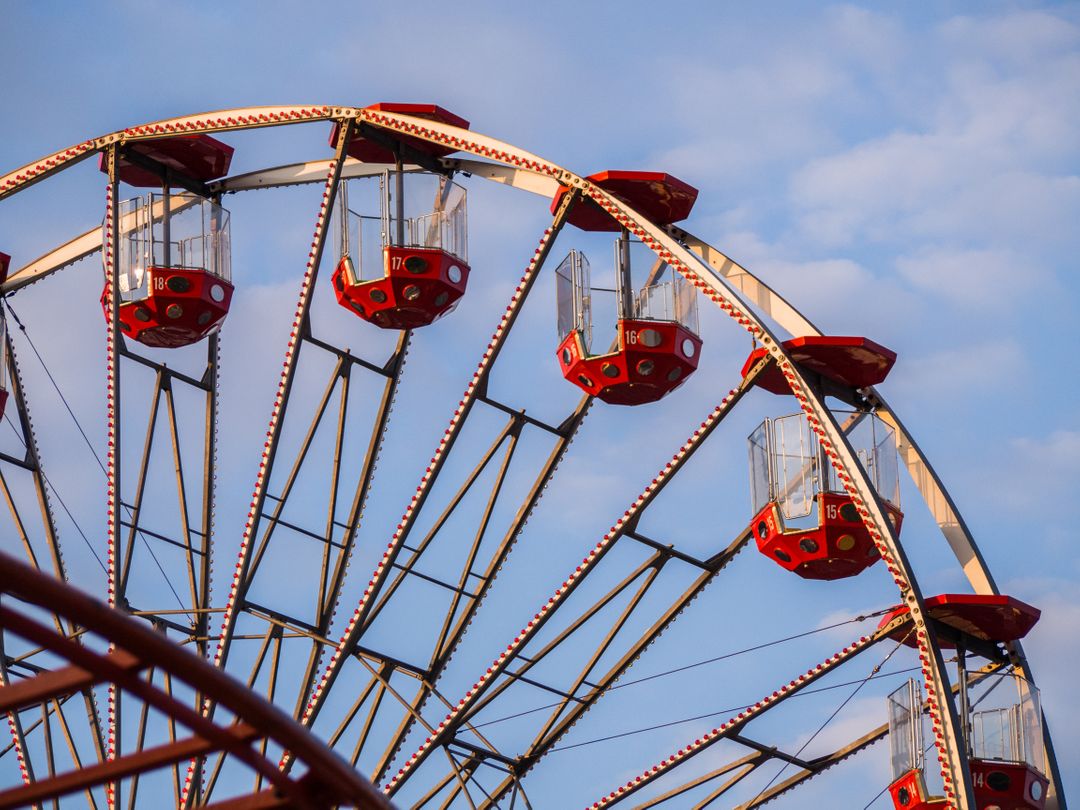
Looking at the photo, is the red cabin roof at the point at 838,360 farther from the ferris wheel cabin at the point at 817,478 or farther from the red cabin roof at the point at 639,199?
the red cabin roof at the point at 639,199

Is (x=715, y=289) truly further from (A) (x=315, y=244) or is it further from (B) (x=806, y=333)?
(A) (x=315, y=244)

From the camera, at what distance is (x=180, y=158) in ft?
89.1

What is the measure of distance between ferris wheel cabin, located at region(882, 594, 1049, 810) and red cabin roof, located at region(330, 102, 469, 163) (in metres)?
8.14

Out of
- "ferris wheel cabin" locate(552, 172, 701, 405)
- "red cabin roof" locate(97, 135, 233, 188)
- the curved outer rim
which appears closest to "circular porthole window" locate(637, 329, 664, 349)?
"ferris wheel cabin" locate(552, 172, 701, 405)

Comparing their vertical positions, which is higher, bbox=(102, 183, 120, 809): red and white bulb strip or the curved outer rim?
bbox=(102, 183, 120, 809): red and white bulb strip

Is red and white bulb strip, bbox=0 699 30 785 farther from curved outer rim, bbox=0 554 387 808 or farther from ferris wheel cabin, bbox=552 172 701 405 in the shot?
curved outer rim, bbox=0 554 387 808

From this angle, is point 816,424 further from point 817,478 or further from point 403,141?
point 403,141

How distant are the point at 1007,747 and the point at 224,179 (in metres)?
12.7

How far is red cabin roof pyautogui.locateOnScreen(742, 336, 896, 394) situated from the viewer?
21.8m

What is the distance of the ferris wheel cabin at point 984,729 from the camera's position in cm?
2128

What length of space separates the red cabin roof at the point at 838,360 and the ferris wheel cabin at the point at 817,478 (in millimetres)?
11

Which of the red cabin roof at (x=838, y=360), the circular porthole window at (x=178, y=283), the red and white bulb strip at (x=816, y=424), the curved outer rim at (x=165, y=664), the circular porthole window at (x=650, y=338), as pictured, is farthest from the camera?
the circular porthole window at (x=178, y=283)

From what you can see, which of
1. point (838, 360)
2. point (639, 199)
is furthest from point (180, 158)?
point (838, 360)

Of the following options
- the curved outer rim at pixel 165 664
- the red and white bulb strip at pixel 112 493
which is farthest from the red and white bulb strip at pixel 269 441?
the curved outer rim at pixel 165 664
